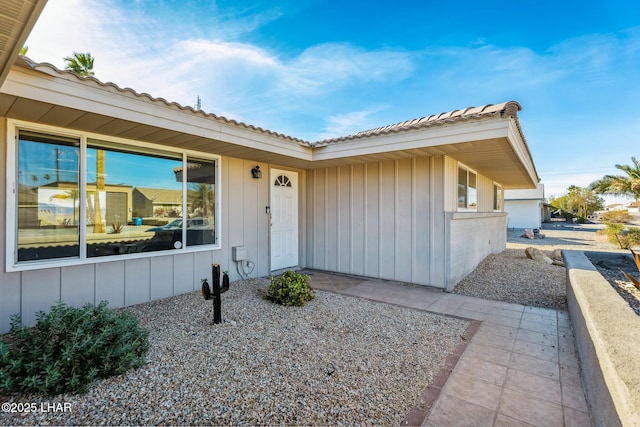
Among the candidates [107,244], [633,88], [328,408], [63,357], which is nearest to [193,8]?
[107,244]

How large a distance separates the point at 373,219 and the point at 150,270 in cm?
416

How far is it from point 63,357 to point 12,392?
40cm

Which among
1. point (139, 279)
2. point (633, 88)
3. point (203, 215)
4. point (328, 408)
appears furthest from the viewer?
point (633, 88)

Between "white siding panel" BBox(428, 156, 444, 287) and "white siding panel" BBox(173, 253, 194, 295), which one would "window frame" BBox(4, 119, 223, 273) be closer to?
"white siding panel" BBox(173, 253, 194, 295)

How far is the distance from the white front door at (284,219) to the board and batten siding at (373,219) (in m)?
0.33

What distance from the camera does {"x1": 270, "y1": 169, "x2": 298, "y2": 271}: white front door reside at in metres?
6.64

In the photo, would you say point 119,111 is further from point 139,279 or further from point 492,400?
point 492,400

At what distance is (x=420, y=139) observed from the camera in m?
4.66

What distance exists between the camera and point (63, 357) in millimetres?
2211

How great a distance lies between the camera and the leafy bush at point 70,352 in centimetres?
215

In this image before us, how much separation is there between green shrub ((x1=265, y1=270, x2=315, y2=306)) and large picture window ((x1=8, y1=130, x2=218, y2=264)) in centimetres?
174

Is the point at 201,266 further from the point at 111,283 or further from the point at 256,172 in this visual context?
the point at 256,172

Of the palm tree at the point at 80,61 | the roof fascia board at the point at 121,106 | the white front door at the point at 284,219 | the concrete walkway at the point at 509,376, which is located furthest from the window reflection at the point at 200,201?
the palm tree at the point at 80,61

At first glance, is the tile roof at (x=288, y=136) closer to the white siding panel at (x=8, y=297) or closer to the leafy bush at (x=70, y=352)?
the leafy bush at (x=70, y=352)
